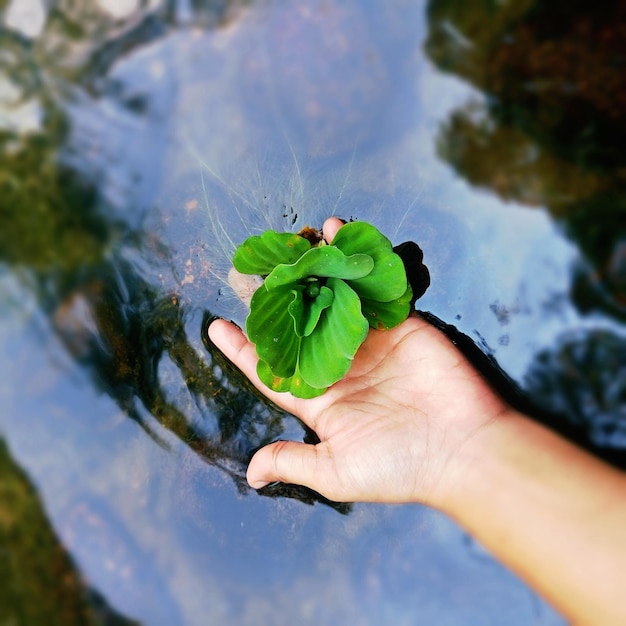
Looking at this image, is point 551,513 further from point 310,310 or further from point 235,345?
point 235,345

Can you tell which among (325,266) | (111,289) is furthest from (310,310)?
(111,289)

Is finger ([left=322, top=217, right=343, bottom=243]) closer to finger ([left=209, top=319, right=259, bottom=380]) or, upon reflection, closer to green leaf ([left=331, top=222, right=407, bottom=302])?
green leaf ([left=331, top=222, right=407, bottom=302])

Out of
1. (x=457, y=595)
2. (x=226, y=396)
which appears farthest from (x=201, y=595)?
(x=457, y=595)

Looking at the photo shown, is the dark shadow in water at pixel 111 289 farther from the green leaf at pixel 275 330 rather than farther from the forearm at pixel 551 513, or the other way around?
the forearm at pixel 551 513

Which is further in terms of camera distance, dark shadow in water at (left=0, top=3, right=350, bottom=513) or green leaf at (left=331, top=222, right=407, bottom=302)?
dark shadow in water at (left=0, top=3, right=350, bottom=513)

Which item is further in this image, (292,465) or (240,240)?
(240,240)

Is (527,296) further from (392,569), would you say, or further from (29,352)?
(29,352)

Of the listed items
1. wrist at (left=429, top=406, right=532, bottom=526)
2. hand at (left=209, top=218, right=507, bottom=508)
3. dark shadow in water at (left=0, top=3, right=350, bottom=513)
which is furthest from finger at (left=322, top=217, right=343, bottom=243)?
wrist at (left=429, top=406, right=532, bottom=526)
